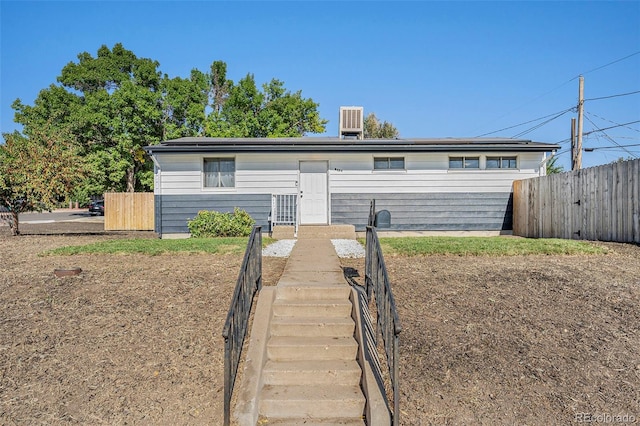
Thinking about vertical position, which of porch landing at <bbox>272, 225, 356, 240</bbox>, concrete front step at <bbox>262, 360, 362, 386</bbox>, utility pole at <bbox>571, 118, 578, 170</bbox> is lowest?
concrete front step at <bbox>262, 360, 362, 386</bbox>

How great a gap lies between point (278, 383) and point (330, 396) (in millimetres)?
564

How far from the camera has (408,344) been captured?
167 inches

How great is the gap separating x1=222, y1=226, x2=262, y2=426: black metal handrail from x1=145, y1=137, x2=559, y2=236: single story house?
7.60m

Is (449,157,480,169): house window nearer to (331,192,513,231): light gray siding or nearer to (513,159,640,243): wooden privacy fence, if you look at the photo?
(331,192,513,231): light gray siding

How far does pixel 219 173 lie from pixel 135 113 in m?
15.3

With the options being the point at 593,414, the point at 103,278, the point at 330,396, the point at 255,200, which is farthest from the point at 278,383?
the point at 255,200

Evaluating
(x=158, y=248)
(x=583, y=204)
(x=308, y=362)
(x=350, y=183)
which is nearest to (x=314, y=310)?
(x=308, y=362)

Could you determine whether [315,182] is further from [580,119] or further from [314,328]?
[580,119]

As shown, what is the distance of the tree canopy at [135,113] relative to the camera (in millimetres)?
24688

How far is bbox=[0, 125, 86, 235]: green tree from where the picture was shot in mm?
11555

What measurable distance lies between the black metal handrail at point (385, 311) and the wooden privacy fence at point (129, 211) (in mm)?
16079

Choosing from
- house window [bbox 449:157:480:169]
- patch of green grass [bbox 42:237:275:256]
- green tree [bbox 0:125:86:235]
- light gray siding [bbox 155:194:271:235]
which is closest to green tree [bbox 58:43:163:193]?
green tree [bbox 0:125:86:235]

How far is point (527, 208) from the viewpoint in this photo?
40.8ft

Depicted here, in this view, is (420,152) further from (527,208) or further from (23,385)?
(23,385)
